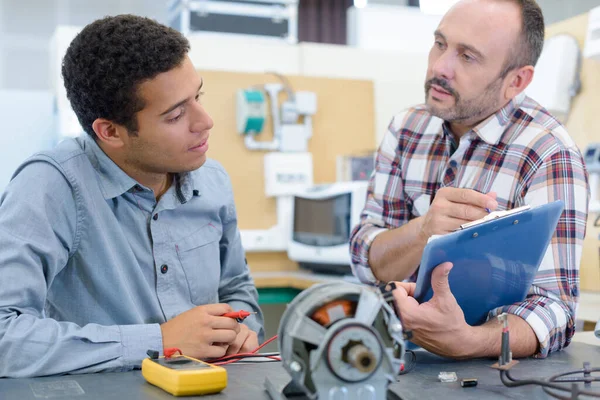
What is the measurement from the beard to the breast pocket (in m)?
0.50

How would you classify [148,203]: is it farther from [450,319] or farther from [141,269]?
[450,319]

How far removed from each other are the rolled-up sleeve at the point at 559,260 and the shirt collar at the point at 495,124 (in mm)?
132

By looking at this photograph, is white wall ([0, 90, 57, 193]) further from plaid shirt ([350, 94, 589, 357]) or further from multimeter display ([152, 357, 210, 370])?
multimeter display ([152, 357, 210, 370])

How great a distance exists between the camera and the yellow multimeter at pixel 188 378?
826 millimetres

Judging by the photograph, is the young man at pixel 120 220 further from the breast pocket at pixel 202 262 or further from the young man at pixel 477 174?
the young man at pixel 477 174

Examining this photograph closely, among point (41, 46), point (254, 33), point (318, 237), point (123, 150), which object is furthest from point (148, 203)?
point (41, 46)

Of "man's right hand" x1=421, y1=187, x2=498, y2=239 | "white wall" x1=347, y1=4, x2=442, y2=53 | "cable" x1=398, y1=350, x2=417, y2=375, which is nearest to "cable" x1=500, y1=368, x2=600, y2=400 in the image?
"cable" x1=398, y1=350, x2=417, y2=375

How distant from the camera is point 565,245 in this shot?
124 centimetres

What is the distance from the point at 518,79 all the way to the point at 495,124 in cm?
12

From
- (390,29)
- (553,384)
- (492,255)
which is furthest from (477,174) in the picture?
(390,29)

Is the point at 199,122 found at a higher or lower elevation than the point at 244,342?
higher

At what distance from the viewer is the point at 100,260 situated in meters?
1.16

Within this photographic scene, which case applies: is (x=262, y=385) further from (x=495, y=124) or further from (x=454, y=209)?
(x=495, y=124)

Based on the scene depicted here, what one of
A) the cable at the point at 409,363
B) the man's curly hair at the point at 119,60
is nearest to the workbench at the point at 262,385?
the cable at the point at 409,363
